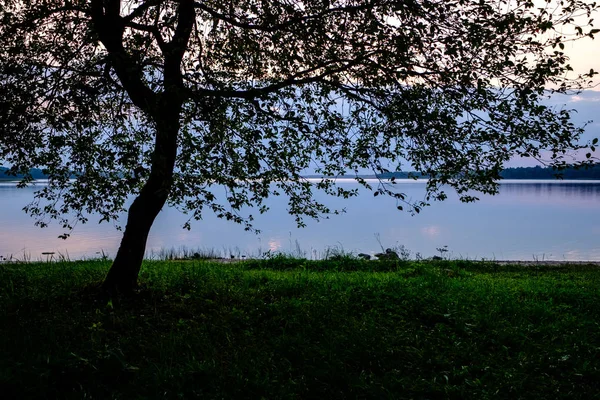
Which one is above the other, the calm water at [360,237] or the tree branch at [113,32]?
the tree branch at [113,32]

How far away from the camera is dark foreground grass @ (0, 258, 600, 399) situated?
5320 mm

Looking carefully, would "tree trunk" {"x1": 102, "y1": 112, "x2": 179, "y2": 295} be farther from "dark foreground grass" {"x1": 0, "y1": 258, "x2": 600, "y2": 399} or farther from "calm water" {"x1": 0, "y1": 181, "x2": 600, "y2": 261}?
"calm water" {"x1": 0, "y1": 181, "x2": 600, "y2": 261}

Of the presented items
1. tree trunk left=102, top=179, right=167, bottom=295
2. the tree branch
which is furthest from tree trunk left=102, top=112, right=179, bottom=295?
the tree branch

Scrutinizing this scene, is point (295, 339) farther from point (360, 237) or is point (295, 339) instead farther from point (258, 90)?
point (360, 237)

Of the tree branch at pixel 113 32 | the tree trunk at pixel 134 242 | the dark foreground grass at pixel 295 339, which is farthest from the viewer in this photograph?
the tree trunk at pixel 134 242

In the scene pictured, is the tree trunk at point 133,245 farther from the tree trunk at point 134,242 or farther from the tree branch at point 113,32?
the tree branch at point 113,32

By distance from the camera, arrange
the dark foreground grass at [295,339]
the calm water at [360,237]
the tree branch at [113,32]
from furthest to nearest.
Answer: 1. the calm water at [360,237]
2. the tree branch at [113,32]
3. the dark foreground grass at [295,339]

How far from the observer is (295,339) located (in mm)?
6555

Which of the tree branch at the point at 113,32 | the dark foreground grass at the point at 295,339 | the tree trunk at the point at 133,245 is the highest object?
the tree branch at the point at 113,32

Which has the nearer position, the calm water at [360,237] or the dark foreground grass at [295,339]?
the dark foreground grass at [295,339]

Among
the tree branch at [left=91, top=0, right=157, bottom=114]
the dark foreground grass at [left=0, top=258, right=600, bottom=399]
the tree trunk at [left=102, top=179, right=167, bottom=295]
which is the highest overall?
the tree branch at [left=91, top=0, right=157, bottom=114]

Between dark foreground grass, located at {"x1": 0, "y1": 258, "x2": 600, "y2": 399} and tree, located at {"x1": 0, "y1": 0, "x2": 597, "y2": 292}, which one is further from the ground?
tree, located at {"x1": 0, "y1": 0, "x2": 597, "y2": 292}

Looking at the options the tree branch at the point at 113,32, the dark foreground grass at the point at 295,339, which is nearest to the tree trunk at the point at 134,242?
the dark foreground grass at the point at 295,339

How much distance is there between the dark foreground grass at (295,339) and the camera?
17.5ft
